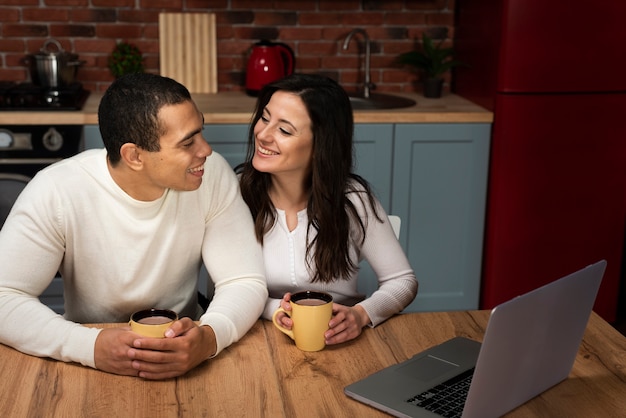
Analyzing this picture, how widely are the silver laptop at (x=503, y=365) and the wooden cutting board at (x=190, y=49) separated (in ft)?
7.45

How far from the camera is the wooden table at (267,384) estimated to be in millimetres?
1406

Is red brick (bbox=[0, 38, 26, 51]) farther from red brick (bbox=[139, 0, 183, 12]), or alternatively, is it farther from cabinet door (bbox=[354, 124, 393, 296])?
cabinet door (bbox=[354, 124, 393, 296])

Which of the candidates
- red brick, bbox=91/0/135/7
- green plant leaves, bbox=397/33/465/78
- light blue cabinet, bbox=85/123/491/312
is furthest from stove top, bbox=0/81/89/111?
green plant leaves, bbox=397/33/465/78

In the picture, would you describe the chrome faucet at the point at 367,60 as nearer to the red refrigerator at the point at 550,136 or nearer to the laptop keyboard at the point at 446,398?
the red refrigerator at the point at 550,136

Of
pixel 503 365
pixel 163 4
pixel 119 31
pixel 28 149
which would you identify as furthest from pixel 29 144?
pixel 503 365

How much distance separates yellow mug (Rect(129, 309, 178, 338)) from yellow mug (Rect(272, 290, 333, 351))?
0.22m

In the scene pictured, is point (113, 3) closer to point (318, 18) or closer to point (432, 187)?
point (318, 18)

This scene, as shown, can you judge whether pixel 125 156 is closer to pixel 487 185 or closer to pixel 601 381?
pixel 601 381

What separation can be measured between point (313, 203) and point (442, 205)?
1369mm

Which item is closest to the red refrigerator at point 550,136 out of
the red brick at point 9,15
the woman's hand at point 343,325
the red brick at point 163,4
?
the red brick at point 163,4

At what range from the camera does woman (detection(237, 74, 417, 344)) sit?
6.75 feet

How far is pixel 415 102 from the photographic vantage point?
3.49m

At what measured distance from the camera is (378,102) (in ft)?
11.5

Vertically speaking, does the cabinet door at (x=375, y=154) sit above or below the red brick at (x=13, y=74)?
below
